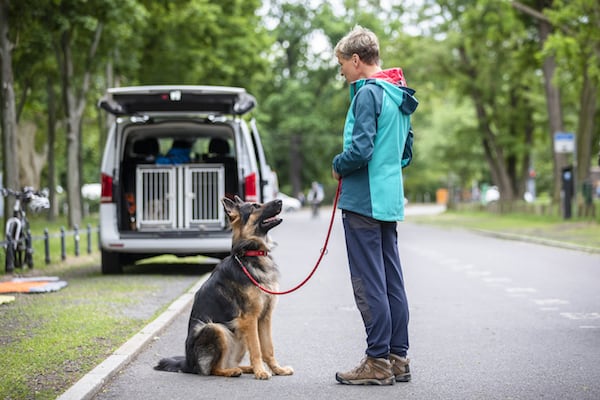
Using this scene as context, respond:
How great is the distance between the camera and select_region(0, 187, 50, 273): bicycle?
1341 cm

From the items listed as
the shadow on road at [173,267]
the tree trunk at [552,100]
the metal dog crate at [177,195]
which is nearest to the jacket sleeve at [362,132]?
the metal dog crate at [177,195]

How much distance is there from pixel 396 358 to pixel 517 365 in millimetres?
1016

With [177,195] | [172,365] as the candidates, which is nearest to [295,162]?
[177,195]

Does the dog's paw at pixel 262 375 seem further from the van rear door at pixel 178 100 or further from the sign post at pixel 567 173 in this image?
the sign post at pixel 567 173

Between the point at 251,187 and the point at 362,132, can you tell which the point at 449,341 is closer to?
the point at 362,132

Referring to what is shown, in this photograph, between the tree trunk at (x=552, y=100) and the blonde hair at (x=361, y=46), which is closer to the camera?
the blonde hair at (x=361, y=46)

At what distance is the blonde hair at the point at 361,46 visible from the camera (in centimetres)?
583

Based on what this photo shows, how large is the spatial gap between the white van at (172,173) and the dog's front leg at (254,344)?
21.1 ft

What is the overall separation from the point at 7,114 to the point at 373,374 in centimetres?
1207

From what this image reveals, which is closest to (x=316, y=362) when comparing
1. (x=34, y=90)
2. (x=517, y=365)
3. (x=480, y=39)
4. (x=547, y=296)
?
(x=517, y=365)

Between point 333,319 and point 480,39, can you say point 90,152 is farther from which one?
point 333,319

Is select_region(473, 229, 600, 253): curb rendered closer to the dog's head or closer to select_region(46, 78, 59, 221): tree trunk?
the dog's head

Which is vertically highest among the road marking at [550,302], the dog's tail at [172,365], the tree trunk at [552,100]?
the tree trunk at [552,100]

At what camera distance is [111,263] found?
13477 mm
